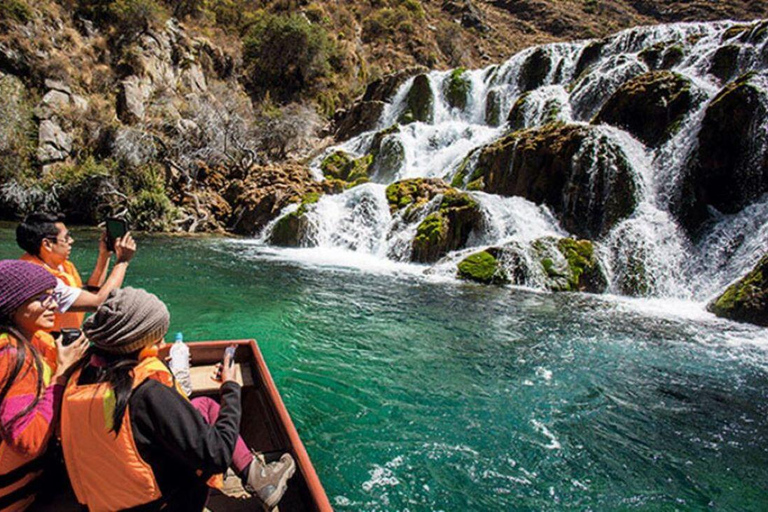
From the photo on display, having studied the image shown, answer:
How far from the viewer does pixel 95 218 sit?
763 inches

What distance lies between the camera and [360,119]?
103ft

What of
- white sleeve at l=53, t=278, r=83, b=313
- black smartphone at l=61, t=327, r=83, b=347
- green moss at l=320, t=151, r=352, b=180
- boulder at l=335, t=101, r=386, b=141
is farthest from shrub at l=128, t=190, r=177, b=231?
black smartphone at l=61, t=327, r=83, b=347

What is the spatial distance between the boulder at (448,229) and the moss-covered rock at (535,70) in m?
17.1

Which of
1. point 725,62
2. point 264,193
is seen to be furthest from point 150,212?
point 725,62

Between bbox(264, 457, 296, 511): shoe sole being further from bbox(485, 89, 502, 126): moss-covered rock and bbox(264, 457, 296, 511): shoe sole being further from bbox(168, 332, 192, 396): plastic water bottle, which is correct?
bbox(485, 89, 502, 126): moss-covered rock

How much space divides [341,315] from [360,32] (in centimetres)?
4250

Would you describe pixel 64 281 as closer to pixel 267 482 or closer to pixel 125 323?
pixel 125 323

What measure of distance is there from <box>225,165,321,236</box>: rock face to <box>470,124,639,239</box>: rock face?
998 cm

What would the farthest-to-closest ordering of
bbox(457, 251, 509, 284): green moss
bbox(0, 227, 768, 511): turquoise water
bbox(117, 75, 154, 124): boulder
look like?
bbox(117, 75, 154, 124): boulder
bbox(457, 251, 509, 284): green moss
bbox(0, 227, 768, 511): turquoise water

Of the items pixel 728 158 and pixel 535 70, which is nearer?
pixel 728 158

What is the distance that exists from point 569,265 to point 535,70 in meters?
19.9

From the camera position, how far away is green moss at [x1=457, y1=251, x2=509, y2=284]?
37.9ft

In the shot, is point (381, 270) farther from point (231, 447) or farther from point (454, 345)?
point (231, 447)

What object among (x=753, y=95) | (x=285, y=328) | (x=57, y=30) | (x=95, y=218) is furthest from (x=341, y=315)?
(x=57, y=30)
